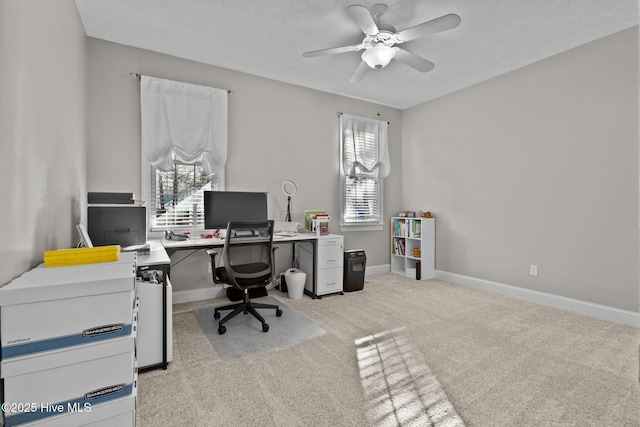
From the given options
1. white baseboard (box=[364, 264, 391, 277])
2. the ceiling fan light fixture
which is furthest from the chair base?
the ceiling fan light fixture

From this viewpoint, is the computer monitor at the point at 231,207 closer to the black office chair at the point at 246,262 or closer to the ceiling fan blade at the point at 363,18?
the black office chair at the point at 246,262

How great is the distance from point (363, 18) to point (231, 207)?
7.45 feet

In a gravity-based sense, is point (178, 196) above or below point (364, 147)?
below

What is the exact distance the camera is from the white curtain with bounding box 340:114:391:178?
186 inches

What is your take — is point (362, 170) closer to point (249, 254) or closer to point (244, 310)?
point (249, 254)

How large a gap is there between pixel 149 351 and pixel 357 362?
4.65 feet

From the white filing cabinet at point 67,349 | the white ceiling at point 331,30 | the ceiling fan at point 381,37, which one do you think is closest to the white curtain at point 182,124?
the white ceiling at point 331,30

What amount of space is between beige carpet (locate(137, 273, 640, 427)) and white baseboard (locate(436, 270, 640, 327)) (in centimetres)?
13

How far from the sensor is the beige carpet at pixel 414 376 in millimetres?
1653

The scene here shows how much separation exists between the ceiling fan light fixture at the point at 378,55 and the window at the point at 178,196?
216cm

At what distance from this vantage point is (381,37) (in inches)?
107

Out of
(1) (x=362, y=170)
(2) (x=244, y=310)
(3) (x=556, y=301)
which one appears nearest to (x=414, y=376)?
(2) (x=244, y=310)

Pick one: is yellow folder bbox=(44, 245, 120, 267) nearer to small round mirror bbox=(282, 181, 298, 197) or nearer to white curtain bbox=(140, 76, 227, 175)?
white curtain bbox=(140, 76, 227, 175)

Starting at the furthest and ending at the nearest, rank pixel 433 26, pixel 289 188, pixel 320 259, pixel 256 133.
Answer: pixel 289 188 → pixel 256 133 → pixel 320 259 → pixel 433 26
